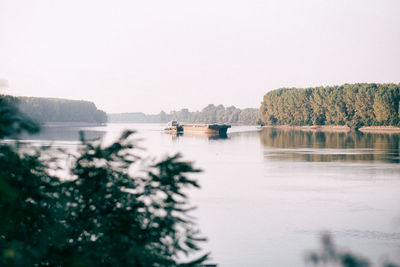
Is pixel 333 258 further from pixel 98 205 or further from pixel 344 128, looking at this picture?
pixel 344 128

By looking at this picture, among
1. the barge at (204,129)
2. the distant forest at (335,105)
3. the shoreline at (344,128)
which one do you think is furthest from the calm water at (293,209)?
the distant forest at (335,105)

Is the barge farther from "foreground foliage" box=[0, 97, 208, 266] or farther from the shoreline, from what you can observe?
"foreground foliage" box=[0, 97, 208, 266]

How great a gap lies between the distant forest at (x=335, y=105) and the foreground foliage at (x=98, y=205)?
426ft

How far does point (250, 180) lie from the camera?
3534 centimetres

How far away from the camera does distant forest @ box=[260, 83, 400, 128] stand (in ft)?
422

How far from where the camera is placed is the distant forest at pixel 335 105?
128750 millimetres

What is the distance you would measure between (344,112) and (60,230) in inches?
5754

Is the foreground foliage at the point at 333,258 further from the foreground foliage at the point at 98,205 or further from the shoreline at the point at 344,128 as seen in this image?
the shoreline at the point at 344,128

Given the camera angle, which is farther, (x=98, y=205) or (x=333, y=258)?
(x=333, y=258)

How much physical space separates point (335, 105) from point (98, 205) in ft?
480

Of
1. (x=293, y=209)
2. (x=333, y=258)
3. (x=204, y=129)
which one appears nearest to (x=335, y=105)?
(x=204, y=129)

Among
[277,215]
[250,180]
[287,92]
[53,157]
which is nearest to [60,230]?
[53,157]

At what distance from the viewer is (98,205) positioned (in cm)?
535

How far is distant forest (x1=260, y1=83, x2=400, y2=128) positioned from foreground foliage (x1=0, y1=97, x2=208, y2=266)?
5115 inches
